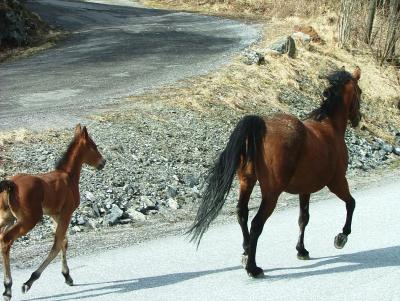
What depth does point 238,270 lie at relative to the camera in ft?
26.5

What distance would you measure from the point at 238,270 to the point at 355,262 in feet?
4.87

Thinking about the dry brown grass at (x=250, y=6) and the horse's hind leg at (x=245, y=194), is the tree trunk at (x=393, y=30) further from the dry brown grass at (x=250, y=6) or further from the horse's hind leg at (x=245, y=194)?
the horse's hind leg at (x=245, y=194)

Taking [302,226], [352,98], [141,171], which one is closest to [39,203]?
[302,226]

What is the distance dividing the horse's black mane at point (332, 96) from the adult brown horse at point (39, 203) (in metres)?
2.97

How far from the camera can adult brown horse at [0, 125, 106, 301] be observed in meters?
6.78

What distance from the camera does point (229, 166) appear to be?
7.66 m

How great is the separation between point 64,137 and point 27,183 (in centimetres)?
605

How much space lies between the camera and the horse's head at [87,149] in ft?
26.0

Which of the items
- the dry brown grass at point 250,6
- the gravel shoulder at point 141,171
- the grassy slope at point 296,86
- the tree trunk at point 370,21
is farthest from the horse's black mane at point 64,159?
the dry brown grass at point 250,6

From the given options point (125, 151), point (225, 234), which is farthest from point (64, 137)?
point (225, 234)

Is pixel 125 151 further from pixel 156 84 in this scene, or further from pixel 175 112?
pixel 156 84

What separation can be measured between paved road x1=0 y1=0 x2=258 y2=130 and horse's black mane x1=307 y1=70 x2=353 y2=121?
672 centimetres

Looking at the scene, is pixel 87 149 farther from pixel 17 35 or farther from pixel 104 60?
pixel 17 35

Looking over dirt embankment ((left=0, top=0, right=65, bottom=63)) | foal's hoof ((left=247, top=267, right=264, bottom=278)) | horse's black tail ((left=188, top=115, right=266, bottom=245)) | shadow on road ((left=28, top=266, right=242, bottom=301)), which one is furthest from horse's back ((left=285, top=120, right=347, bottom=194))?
dirt embankment ((left=0, top=0, right=65, bottom=63))
